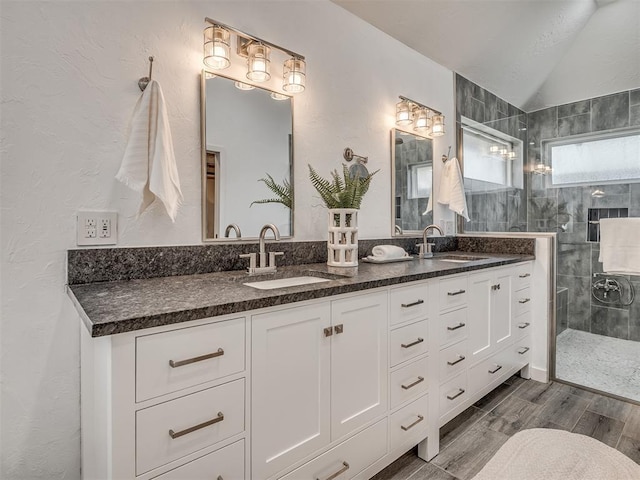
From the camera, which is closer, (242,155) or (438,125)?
(242,155)

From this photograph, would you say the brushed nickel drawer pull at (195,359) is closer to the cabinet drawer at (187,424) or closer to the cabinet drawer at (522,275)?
the cabinet drawer at (187,424)

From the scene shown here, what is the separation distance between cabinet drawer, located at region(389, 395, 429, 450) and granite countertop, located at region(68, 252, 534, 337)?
567 millimetres

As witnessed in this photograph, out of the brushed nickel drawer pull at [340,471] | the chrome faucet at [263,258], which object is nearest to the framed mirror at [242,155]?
the chrome faucet at [263,258]

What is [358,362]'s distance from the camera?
137 centimetres

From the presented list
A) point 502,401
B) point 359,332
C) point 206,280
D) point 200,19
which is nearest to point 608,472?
point 502,401

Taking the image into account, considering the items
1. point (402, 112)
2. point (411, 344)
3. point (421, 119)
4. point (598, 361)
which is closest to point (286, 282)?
point (411, 344)

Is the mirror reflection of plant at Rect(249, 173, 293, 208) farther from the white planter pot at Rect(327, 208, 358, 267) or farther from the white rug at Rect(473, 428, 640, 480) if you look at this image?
the white rug at Rect(473, 428, 640, 480)

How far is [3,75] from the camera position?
116 cm

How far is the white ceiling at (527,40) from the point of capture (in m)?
2.42

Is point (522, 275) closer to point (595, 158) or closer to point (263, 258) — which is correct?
point (595, 158)

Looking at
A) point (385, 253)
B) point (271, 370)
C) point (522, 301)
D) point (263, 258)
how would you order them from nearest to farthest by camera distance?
point (271, 370), point (263, 258), point (385, 253), point (522, 301)

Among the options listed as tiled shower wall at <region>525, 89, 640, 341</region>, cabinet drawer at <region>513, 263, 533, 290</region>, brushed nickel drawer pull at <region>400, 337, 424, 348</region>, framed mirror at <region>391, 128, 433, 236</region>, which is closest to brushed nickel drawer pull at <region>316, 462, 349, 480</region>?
brushed nickel drawer pull at <region>400, 337, 424, 348</region>

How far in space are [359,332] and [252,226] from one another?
758 mm

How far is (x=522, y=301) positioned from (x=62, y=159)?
8.74ft
